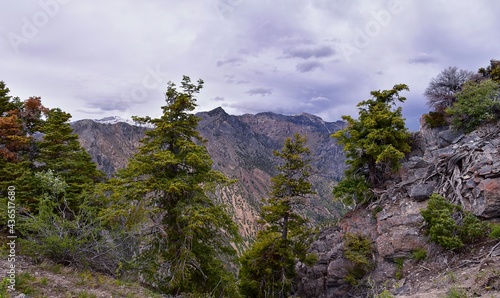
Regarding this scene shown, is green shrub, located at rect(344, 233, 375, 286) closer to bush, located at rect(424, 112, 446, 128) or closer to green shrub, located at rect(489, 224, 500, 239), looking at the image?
green shrub, located at rect(489, 224, 500, 239)

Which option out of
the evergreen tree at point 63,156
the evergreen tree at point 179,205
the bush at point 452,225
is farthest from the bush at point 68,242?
the bush at point 452,225

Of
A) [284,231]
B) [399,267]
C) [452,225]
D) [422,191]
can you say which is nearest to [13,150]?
[284,231]

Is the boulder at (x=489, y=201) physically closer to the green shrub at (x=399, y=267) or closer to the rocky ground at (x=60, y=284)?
the green shrub at (x=399, y=267)

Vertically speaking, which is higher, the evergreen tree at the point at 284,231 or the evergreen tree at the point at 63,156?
the evergreen tree at the point at 63,156

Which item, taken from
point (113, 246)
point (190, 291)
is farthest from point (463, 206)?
point (113, 246)

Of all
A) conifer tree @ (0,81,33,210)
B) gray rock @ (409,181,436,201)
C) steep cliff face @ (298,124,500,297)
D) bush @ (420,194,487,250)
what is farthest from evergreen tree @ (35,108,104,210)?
gray rock @ (409,181,436,201)

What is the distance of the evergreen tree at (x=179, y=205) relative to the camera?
1256cm

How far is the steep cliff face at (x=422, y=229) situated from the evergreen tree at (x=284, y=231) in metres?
1.97

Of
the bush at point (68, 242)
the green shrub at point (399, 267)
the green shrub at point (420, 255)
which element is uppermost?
the bush at point (68, 242)

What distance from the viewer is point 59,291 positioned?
26.8ft

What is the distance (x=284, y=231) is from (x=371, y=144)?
333 inches

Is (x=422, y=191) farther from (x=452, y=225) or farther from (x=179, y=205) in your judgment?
(x=179, y=205)

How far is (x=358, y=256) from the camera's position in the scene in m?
16.0

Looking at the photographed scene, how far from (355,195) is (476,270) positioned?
11911 millimetres
